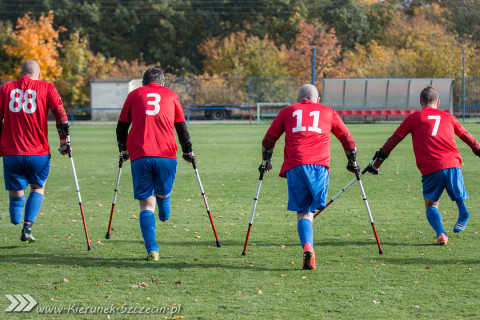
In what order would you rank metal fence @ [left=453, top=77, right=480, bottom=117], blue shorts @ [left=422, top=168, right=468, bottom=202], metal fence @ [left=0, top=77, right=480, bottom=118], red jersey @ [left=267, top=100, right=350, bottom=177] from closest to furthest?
1. red jersey @ [left=267, top=100, right=350, bottom=177]
2. blue shorts @ [left=422, top=168, right=468, bottom=202]
3. metal fence @ [left=453, top=77, right=480, bottom=117]
4. metal fence @ [left=0, top=77, right=480, bottom=118]

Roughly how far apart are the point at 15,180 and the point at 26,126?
25.2 inches

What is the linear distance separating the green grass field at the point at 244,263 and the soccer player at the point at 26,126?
0.86 metres

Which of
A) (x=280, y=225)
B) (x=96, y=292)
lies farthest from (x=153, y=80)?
(x=280, y=225)

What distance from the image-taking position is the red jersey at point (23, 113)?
702 centimetres

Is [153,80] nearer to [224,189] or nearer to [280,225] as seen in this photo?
[280,225]

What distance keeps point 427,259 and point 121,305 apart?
3171 millimetres

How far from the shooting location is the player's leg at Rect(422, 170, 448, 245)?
6.88m

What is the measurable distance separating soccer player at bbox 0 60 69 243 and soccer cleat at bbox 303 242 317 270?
3066 millimetres

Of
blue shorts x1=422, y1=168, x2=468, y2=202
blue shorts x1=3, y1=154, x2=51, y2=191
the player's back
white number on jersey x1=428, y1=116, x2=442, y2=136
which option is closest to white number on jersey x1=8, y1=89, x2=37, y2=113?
blue shorts x1=3, y1=154, x2=51, y2=191

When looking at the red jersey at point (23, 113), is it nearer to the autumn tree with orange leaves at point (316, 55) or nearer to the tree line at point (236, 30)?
the autumn tree with orange leaves at point (316, 55)

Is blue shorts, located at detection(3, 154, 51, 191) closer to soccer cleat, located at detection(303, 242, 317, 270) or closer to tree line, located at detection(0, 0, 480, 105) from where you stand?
soccer cleat, located at detection(303, 242, 317, 270)

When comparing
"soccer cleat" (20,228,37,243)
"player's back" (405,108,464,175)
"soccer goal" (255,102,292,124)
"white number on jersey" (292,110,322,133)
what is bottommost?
"soccer goal" (255,102,292,124)

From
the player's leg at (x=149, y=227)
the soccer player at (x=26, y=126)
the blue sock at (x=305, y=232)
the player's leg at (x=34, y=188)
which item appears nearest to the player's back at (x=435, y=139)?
the blue sock at (x=305, y=232)

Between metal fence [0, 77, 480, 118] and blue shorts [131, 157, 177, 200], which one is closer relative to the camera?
blue shorts [131, 157, 177, 200]
